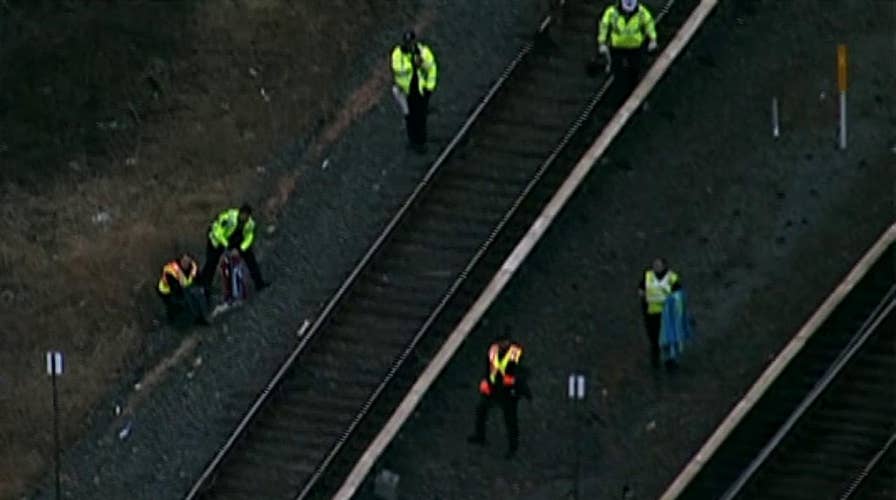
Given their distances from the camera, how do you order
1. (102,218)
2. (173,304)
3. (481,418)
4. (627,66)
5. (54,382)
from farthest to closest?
(102,218)
(627,66)
(173,304)
(54,382)
(481,418)

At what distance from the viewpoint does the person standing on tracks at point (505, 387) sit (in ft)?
181

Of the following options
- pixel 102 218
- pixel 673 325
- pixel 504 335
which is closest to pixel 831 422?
pixel 673 325

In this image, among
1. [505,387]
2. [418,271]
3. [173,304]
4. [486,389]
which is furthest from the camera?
→ [173,304]

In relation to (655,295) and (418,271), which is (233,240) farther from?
(655,295)

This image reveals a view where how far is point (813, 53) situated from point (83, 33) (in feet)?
31.9

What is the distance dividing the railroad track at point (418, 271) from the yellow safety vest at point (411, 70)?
0.79 meters

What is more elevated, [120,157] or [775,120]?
[775,120]

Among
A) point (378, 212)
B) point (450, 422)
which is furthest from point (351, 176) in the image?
point (450, 422)

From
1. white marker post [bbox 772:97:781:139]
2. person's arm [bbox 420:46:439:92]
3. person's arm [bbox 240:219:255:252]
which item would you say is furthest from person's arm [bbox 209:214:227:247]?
white marker post [bbox 772:97:781:139]

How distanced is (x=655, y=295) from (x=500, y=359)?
7.21 feet

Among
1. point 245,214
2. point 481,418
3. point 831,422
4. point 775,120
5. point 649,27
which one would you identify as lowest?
point 831,422

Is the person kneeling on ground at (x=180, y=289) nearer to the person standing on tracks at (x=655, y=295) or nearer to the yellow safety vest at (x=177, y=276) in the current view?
the yellow safety vest at (x=177, y=276)

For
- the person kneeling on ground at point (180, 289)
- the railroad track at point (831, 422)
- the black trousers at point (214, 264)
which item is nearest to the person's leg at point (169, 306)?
the person kneeling on ground at point (180, 289)

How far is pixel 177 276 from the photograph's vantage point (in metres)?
58.9
